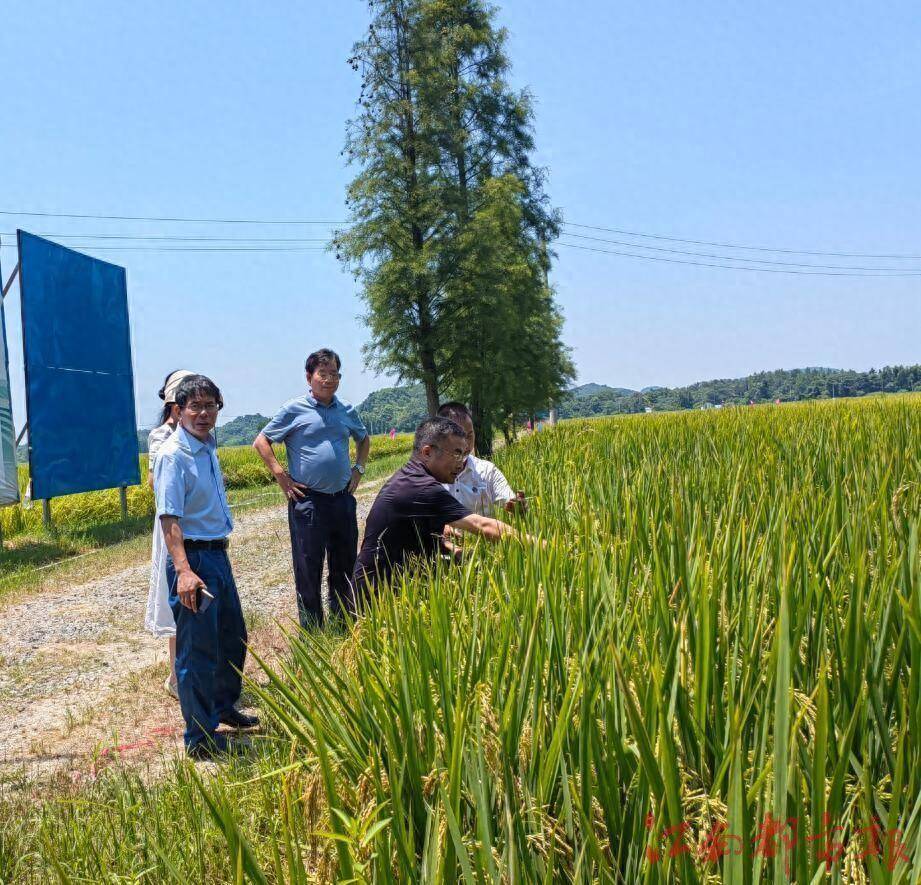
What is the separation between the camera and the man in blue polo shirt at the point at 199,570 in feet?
12.2

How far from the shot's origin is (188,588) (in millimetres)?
3625

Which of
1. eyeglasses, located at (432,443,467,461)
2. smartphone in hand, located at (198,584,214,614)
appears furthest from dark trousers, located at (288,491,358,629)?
eyeglasses, located at (432,443,467,461)

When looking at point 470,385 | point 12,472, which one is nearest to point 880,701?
point 12,472

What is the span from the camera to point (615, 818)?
1317 millimetres

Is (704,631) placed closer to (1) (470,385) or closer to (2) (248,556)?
(2) (248,556)

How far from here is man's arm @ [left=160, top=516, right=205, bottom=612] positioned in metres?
3.63

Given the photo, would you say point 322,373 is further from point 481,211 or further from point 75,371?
point 481,211

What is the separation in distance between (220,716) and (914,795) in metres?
3.42

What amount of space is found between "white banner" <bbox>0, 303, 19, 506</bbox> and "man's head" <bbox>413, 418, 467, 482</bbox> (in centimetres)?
847

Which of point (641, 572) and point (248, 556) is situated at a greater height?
point (641, 572)

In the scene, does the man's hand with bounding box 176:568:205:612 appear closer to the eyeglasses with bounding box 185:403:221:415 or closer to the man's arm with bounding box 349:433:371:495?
the eyeglasses with bounding box 185:403:221:415

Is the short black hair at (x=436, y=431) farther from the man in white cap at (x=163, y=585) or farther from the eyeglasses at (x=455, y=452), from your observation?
the man in white cap at (x=163, y=585)

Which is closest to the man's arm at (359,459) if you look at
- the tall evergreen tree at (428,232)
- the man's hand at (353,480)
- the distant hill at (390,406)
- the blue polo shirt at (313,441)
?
the man's hand at (353,480)

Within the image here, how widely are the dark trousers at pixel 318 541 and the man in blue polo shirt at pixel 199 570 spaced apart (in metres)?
1.28
